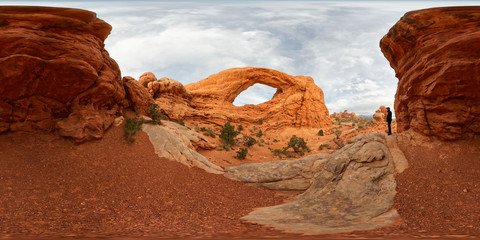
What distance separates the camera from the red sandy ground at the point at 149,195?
6211 mm

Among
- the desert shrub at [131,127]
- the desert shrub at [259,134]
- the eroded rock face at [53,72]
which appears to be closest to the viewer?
the eroded rock face at [53,72]

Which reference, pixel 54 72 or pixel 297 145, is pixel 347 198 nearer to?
pixel 54 72

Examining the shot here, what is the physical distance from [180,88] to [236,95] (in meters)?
7.91

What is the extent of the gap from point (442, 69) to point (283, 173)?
7979 millimetres

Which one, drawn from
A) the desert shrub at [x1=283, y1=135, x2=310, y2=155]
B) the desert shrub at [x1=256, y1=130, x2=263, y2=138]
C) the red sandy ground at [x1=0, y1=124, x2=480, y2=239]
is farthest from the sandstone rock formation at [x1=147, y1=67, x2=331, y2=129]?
the red sandy ground at [x1=0, y1=124, x2=480, y2=239]

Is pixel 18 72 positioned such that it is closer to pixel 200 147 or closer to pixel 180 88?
pixel 200 147

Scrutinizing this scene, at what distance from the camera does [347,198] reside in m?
9.03

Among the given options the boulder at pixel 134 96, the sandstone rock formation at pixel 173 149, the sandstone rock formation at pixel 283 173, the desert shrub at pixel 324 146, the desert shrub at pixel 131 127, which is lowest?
the desert shrub at pixel 324 146

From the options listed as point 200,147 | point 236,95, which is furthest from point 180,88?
point 200,147

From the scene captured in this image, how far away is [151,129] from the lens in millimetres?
13602

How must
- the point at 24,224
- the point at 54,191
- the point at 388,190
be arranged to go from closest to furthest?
1. the point at 24,224
2. the point at 54,191
3. the point at 388,190

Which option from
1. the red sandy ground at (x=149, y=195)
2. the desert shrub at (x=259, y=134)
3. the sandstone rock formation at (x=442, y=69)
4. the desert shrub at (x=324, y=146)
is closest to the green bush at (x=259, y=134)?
the desert shrub at (x=259, y=134)

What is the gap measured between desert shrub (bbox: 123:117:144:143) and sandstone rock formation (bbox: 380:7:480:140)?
13.5 m

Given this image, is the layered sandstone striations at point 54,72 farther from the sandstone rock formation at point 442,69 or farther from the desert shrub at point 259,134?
the desert shrub at point 259,134
